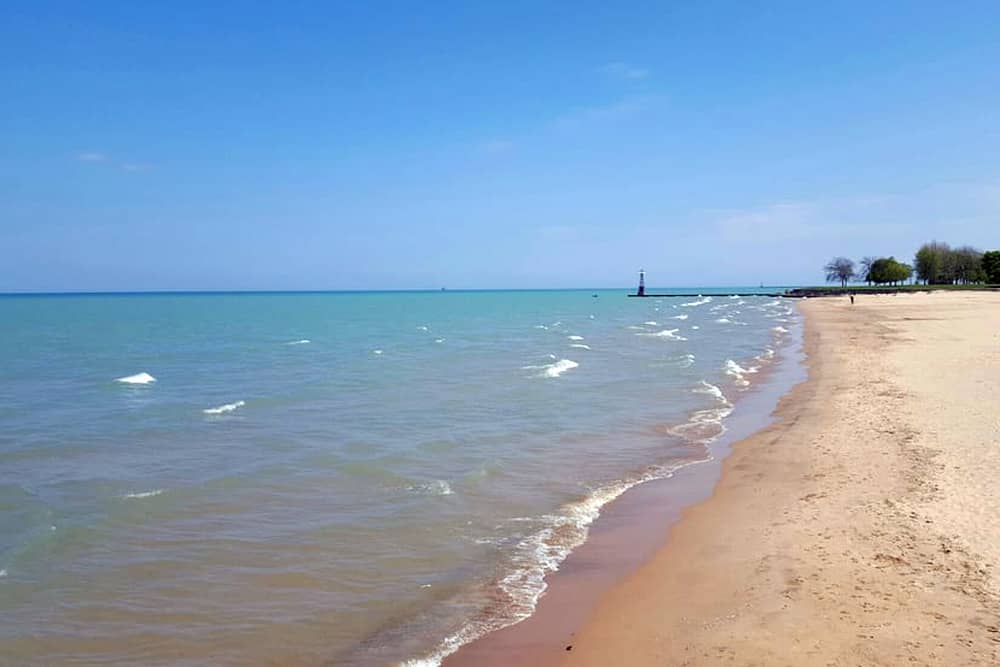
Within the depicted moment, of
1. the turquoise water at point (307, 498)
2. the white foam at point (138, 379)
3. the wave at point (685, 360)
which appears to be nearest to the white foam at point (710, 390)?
the turquoise water at point (307, 498)

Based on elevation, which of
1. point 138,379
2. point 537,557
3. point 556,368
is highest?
point 556,368

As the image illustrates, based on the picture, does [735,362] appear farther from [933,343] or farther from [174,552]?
[174,552]

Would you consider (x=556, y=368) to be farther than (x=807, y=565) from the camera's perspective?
Yes

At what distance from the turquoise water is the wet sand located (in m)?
0.90

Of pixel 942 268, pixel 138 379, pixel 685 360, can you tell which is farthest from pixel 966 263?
pixel 138 379

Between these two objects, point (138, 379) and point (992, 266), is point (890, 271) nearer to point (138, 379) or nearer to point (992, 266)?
point (992, 266)

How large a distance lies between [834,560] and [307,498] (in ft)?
28.8

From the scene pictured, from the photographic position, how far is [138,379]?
29.6m

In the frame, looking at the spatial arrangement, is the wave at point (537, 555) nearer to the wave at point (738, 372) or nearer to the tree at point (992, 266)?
the wave at point (738, 372)

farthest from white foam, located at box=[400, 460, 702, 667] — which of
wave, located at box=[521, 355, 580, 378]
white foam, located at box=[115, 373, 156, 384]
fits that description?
white foam, located at box=[115, 373, 156, 384]

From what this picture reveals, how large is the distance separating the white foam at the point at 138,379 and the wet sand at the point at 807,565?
23.7 meters

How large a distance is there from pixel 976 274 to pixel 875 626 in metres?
166

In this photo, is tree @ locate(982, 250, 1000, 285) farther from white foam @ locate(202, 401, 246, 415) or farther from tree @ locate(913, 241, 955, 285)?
white foam @ locate(202, 401, 246, 415)

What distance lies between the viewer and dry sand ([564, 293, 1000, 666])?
6.89 m
